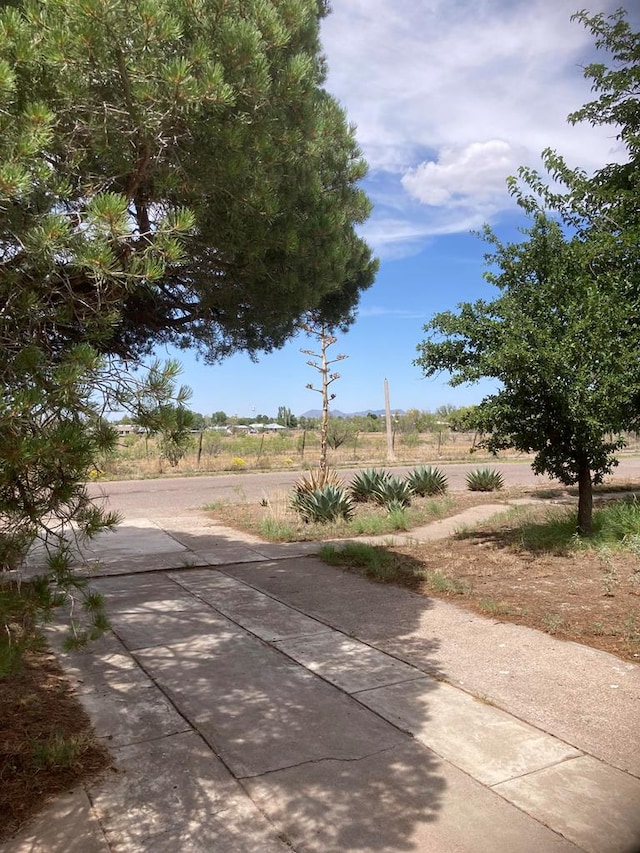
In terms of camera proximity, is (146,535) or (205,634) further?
(146,535)

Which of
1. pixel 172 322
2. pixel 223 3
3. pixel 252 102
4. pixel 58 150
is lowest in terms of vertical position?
pixel 172 322

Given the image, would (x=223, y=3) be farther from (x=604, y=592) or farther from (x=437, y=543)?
(x=437, y=543)

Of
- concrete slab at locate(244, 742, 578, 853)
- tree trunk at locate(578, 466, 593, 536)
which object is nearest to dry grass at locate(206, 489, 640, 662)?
tree trunk at locate(578, 466, 593, 536)

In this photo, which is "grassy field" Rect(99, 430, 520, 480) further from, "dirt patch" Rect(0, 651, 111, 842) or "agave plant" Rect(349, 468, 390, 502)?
"dirt patch" Rect(0, 651, 111, 842)

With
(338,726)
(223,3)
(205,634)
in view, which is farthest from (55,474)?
(205,634)

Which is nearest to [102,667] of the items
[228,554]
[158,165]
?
[158,165]

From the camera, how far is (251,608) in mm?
6383

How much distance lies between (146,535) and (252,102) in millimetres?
8350

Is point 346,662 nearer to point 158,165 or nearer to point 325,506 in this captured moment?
point 158,165

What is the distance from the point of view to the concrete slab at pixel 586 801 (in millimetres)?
2693

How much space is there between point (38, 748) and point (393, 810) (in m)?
1.79

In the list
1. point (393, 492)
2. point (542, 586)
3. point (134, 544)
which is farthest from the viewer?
point (393, 492)

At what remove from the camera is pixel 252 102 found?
378 cm

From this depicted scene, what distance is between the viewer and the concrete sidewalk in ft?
9.07
